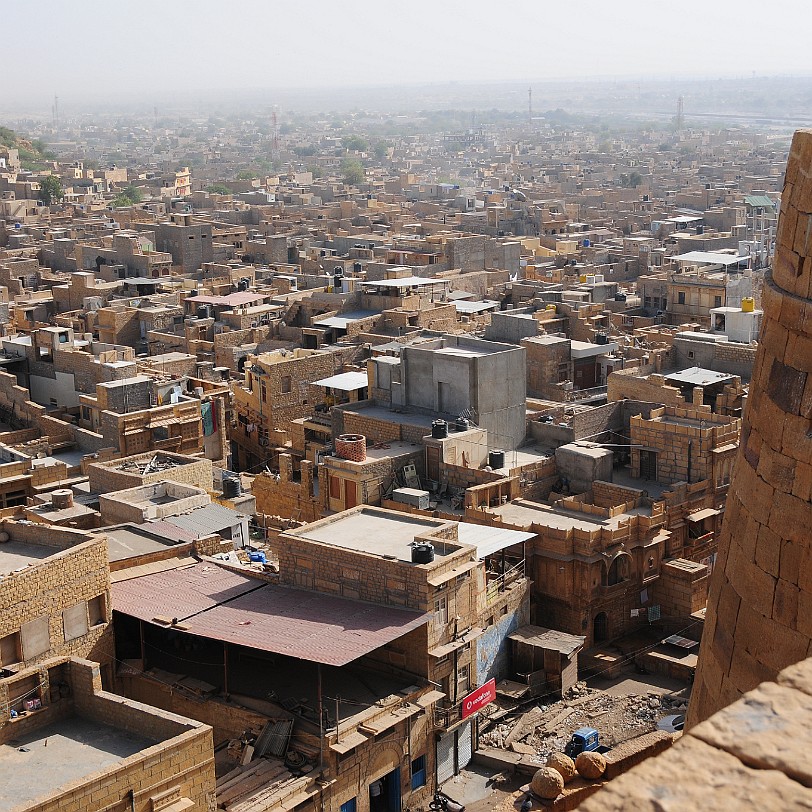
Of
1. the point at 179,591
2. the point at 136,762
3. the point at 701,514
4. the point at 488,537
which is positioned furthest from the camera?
the point at 701,514

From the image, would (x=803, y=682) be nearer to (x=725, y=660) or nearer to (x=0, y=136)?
(x=725, y=660)

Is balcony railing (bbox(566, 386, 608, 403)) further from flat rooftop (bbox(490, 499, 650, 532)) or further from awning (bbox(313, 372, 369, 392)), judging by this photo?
flat rooftop (bbox(490, 499, 650, 532))

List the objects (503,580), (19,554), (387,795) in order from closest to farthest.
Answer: (387,795), (19,554), (503,580)

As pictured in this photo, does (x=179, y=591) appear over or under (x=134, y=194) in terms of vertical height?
over

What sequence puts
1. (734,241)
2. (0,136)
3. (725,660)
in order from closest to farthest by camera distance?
(725,660) → (734,241) → (0,136)

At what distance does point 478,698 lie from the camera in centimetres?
1852

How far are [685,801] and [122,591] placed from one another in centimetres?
1590

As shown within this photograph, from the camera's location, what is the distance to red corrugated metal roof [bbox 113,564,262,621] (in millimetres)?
17250

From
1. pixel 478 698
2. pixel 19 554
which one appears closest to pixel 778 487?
pixel 478 698

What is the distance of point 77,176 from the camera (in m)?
126

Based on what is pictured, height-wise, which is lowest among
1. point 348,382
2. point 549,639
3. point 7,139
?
point 549,639

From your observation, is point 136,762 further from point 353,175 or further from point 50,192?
point 353,175

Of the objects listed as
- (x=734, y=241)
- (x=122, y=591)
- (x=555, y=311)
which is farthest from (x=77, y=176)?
(x=122, y=591)

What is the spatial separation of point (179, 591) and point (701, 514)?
1071 cm
